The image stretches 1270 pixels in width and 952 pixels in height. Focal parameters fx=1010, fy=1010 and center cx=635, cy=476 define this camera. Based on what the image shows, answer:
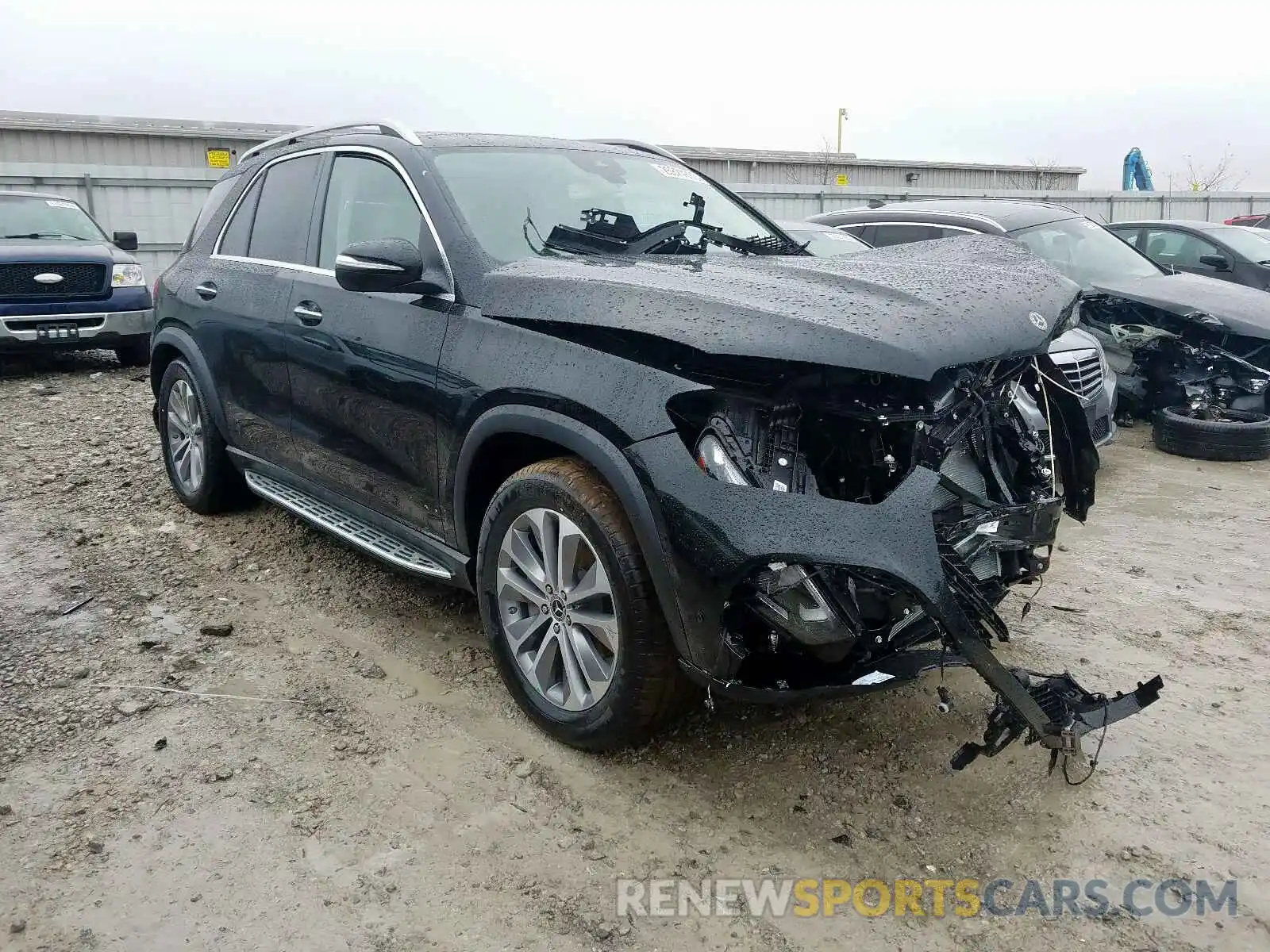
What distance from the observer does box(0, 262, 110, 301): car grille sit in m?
9.52

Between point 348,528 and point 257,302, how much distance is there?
1.16m

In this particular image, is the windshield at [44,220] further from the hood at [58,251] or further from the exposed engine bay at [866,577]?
the exposed engine bay at [866,577]

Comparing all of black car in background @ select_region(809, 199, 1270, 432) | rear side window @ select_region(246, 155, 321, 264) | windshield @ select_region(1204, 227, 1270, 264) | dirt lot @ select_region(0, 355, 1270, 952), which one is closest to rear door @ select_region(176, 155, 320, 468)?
rear side window @ select_region(246, 155, 321, 264)

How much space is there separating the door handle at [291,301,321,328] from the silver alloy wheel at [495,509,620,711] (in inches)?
55.6

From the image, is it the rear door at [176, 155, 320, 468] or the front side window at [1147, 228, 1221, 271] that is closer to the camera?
the rear door at [176, 155, 320, 468]

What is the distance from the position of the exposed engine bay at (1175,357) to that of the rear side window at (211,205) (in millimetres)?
5662

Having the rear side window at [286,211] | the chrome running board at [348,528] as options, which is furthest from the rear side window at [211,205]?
the chrome running board at [348,528]

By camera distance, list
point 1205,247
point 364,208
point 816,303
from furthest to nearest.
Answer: point 1205,247
point 364,208
point 816,303

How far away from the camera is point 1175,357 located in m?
7.45

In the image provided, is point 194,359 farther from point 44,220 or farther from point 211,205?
point 44,220

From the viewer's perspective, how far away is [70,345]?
981cm

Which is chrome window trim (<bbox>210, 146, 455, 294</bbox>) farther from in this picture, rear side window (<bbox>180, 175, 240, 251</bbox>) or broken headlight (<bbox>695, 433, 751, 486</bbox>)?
broken headlight (<bbox>695, 433, 751, 486</bbox>)

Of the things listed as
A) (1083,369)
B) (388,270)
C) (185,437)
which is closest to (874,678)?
(388,270)

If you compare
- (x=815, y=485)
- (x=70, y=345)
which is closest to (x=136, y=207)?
(x=70, y=345)
